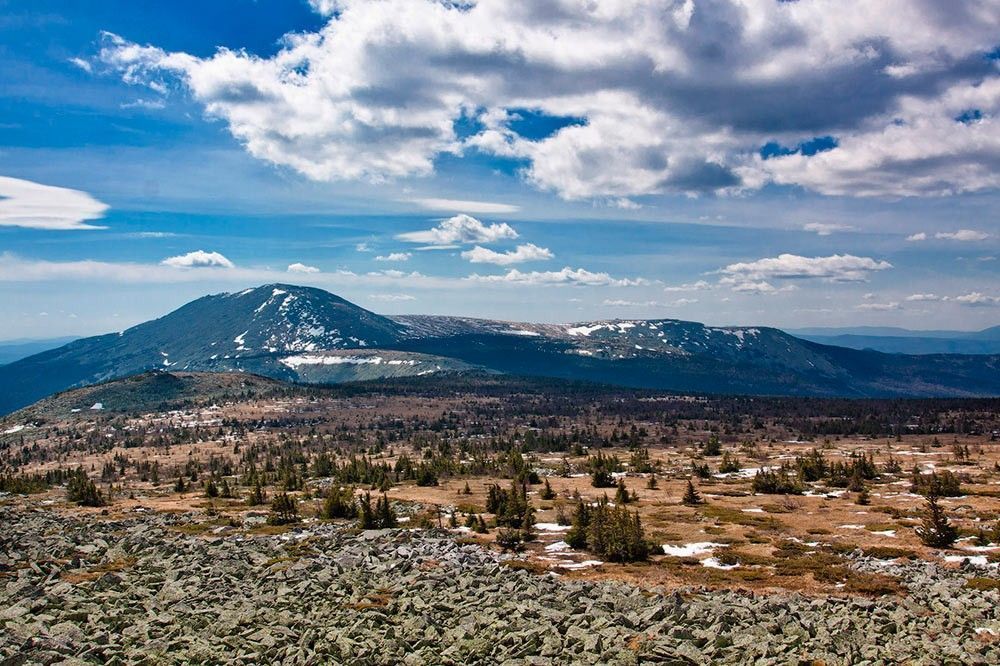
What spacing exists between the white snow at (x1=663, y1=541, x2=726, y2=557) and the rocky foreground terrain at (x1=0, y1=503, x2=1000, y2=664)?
1369cm

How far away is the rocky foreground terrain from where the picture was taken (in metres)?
25.0

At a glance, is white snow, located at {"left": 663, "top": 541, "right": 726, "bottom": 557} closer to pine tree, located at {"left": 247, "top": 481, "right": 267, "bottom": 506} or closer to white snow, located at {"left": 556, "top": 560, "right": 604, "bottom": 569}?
white snow, located at {"left": 556, "top": 560, "right": 604, "bottom": 569}

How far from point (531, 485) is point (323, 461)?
46445 mm

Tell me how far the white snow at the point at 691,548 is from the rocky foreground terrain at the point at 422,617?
13694 mm

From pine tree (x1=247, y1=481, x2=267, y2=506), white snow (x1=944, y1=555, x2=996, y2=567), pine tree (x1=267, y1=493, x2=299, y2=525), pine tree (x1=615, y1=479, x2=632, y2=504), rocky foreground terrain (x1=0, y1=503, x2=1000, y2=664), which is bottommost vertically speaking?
pine tree (x1=247, y1=481, x2=267, y2=506)

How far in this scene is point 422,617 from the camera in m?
29.1

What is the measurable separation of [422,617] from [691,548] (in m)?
32.0

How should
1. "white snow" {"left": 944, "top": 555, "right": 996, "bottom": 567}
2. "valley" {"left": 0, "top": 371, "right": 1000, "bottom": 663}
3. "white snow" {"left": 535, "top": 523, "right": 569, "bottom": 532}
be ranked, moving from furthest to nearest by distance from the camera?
"white snow" {"left": 535, "top": 523, "right": 569, "bottom": 532}, "white snow" {"left": 944, "top": 555, "right": 996, "bottom": 567}, "valley" {"left": 0, "top": 371, "right": 1000, "bottom": 663}

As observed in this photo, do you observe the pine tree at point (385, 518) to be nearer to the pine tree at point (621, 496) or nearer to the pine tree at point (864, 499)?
the pine tree at point (621, 496)

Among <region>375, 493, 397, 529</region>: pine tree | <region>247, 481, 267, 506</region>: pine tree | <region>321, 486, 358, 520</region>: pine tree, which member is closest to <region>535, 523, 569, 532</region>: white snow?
<region>375, 493, 397, 529</region>: pine tree

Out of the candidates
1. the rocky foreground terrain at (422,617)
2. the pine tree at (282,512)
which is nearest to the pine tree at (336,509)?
the pine tree at (282,512)

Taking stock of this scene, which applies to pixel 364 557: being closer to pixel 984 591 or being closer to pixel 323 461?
pixel 984 591

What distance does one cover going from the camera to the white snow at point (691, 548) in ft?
172

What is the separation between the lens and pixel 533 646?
25.9 meters
